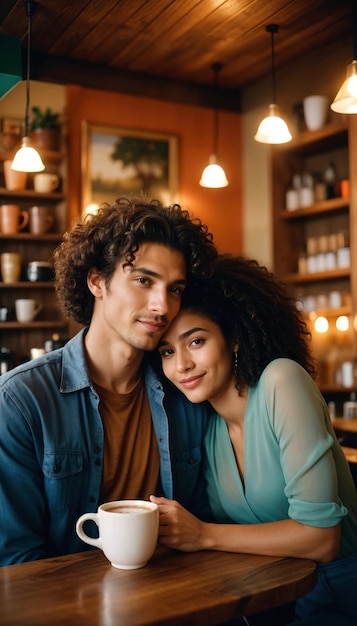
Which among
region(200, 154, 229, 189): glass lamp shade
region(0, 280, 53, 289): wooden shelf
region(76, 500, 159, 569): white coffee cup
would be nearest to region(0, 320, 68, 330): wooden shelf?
region(0, 280, 53, 289): wooden shelf

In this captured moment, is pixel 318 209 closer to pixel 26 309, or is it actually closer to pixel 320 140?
pixel 320 140

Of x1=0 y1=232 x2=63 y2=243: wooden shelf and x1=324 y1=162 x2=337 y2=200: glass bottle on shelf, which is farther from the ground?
x1=324 y1=162 x2=337 y2=200: glass bottle on shelf

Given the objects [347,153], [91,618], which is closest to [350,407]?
[347,153]

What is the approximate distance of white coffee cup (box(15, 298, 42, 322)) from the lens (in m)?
5.17

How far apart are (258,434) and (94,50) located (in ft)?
14.3

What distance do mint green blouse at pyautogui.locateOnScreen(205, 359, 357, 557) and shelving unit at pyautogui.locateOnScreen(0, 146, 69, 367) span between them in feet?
11.8

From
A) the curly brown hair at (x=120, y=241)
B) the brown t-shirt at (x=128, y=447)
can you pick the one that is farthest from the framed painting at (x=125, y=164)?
the brown t-shirt at (x=128, y=447)

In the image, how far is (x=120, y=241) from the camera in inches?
76.2

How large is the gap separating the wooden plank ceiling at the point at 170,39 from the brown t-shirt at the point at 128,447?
3.17m

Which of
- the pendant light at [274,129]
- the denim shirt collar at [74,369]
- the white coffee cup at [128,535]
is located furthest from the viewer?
the pendant light at [274,129]

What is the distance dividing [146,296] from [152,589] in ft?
2.69

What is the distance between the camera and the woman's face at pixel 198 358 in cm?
183

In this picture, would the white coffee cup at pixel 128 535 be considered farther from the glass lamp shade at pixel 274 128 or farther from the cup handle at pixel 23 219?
the cup handle at pixel 23 219

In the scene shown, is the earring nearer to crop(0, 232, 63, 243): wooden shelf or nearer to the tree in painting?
crop(0, 232, 63, 243): wooden shelf
